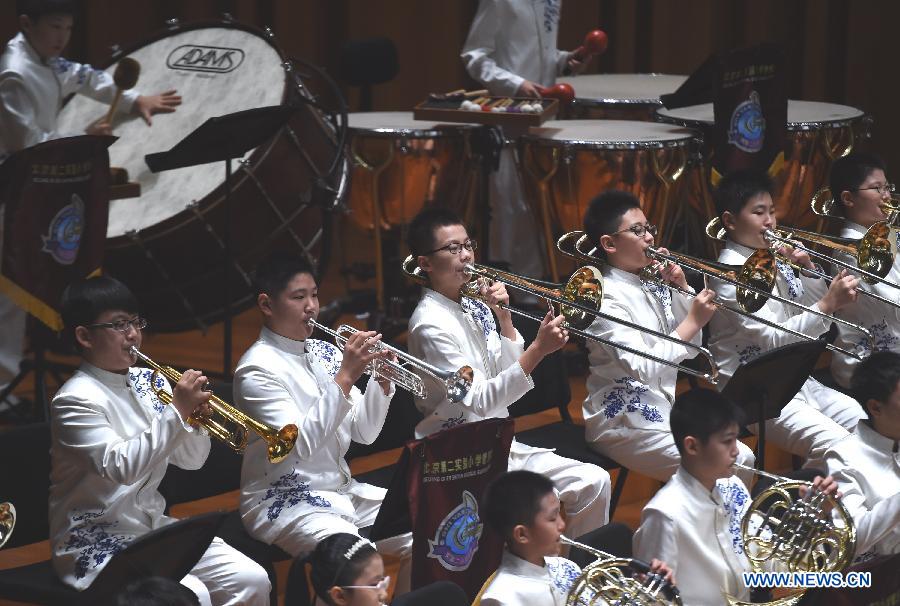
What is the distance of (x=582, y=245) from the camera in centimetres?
473

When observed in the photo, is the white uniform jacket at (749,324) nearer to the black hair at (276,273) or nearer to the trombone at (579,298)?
the trombone at (579,298)

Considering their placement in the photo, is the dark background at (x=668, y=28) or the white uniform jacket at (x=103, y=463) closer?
the white uniform jacket at (x=103, y=463)

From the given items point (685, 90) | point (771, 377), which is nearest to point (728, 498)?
point (771, 377)

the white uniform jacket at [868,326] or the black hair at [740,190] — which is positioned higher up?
the black hair at [740,190]

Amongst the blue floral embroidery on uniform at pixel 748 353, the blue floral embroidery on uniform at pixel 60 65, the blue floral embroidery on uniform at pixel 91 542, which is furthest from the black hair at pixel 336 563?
the blue floral embroidery on uniform at pixel 60 65

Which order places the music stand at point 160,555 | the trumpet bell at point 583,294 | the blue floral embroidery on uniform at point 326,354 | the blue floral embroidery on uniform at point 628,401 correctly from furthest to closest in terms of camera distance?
the blue floral embroidery on uniform at point 628,401
the trumpet bell at point 583,294
the blue floral embroidery on uniform at point 326,354
the music stand at point 160,555

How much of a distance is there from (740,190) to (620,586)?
2198mm

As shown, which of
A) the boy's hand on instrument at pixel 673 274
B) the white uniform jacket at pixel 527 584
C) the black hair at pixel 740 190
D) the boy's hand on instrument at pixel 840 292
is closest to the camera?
the white uniform jacket at pixel 527 584

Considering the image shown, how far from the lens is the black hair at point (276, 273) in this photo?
380 centimetres

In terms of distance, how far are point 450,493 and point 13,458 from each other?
42.3 inches

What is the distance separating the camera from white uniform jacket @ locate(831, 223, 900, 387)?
5066mm

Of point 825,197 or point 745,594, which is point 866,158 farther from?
point 745,594

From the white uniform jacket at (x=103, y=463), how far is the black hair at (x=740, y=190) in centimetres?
218

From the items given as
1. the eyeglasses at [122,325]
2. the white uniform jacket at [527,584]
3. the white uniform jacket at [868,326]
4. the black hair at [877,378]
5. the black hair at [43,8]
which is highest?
the black hair at [43,8]
